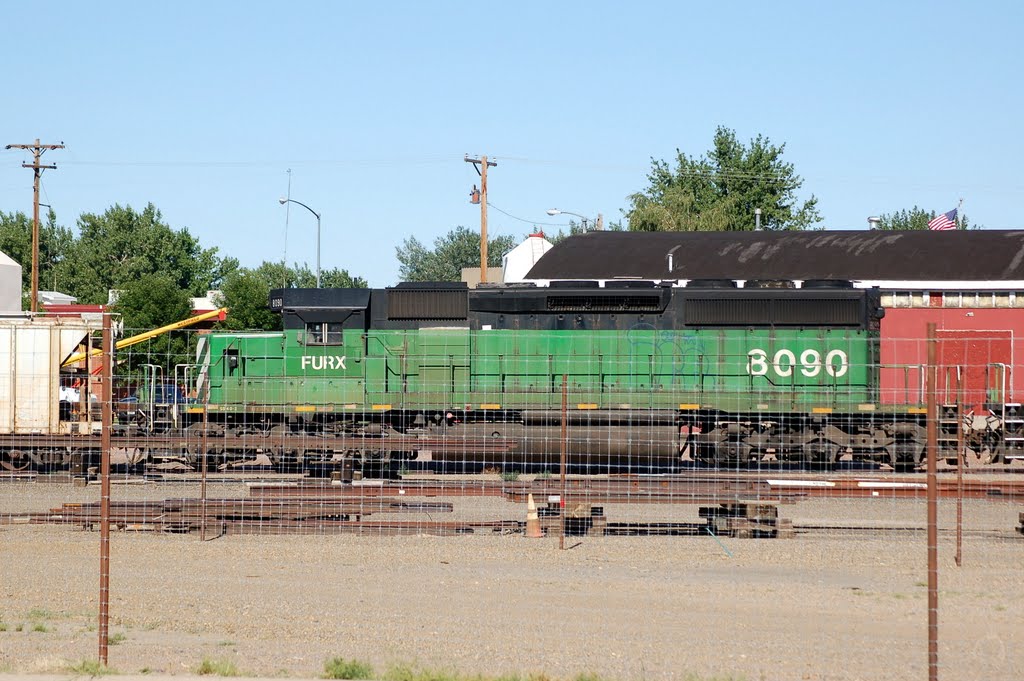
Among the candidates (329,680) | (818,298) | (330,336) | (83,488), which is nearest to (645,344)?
(818,298)

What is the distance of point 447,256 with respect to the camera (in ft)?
457

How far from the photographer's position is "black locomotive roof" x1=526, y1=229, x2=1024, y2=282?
34.8 m

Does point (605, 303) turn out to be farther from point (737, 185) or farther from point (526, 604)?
point (737, 185)

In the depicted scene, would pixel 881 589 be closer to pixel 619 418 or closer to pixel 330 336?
pixel 619 418

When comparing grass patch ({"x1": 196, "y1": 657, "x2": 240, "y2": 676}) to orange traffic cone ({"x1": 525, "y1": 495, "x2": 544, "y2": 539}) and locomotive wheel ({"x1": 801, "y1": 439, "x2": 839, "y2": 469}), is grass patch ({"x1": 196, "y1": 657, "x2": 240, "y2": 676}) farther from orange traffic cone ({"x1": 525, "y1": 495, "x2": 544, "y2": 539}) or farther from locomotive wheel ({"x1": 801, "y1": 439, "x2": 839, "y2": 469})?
locomotive wheel ({"x1": 801, "y1": 439, "x2": 839, "y2": 469})

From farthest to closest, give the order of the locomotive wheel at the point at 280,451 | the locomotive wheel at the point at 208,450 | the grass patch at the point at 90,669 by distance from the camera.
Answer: the locomotive wheel at the point at 208,450 < the locomotive wheel at the point at 280,451 < the grass patch at the point at 90,669

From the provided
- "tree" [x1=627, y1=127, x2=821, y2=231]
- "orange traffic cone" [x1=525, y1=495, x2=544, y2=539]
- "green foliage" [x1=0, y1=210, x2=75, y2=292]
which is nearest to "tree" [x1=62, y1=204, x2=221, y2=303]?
"green foliage" [x1=0, y1=210, x2=75, y2=292]

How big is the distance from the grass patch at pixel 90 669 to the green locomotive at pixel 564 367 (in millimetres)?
13545

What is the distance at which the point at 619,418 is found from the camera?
2105 cm

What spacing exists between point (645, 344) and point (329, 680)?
1585 cm

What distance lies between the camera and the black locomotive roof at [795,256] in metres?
34.8

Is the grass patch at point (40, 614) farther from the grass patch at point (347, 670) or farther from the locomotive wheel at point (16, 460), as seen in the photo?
the locomotive wheel at point (16, 460)

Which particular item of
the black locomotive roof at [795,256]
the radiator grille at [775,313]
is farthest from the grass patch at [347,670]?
the black locomotive roof at [795,256]

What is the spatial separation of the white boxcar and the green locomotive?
284cm
